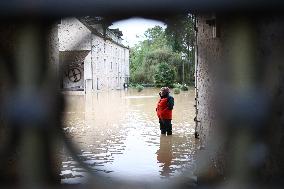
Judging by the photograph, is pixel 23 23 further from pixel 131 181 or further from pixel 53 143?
pixel 131 181

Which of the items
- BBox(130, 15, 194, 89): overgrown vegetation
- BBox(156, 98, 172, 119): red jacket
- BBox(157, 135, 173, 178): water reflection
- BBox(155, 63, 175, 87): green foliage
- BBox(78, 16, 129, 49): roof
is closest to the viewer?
BBox(78, 16, 129, 49): roof

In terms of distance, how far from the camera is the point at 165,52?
187 centimetres

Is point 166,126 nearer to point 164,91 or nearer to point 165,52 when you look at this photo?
point 164,91

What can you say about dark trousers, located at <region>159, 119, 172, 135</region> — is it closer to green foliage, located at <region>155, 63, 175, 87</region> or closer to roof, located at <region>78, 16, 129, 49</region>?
green foliage, located at <region>155, 63, 175, 87</region>

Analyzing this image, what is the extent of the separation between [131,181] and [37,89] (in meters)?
0.32

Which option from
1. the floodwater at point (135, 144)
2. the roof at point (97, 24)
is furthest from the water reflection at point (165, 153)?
the roof at point (97, 24)

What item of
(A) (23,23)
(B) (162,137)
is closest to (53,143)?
(A) (23,23)

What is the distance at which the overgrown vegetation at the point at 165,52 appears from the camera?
727 mm

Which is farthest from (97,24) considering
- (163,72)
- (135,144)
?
(135,144)

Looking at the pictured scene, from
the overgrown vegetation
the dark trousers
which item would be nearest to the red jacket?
A: the dark trousers

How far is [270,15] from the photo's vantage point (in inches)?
21.7

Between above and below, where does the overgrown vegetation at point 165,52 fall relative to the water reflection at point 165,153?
above

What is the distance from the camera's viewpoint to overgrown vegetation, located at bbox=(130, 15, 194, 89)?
73 centimetres

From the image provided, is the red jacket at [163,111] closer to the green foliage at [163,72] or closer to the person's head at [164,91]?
the person's head at [164,91]
